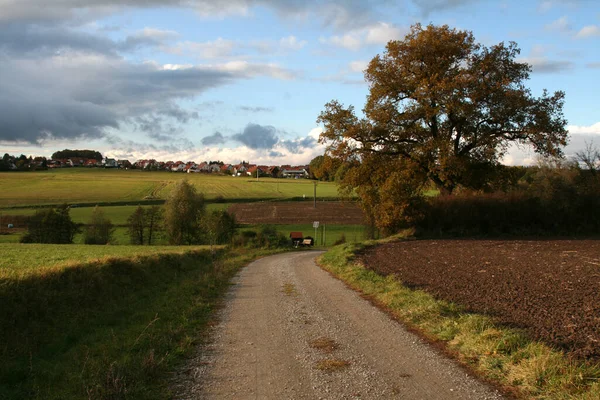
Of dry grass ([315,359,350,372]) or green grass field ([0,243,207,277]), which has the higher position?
dry grass ([315,359,350,372])

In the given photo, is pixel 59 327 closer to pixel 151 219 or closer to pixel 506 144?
pixel 506 144

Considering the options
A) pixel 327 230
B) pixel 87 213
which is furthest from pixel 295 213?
pixel 87 213

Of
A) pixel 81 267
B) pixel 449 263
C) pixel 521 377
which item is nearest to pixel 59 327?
pixel 81 267

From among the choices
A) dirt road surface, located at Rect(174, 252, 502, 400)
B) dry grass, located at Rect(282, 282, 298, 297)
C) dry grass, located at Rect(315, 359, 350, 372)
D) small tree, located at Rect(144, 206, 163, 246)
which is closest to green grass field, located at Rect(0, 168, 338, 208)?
small tree, located at Rect(144, 206, 163, 246)

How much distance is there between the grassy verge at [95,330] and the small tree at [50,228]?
42930mm

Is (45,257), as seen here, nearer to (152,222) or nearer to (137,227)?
(137,227)

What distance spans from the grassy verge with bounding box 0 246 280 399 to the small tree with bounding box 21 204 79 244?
42.9 meters

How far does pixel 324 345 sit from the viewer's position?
730cm

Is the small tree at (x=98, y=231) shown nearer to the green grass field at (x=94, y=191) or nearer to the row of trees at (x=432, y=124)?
the green grass field at (x=94, y=191)

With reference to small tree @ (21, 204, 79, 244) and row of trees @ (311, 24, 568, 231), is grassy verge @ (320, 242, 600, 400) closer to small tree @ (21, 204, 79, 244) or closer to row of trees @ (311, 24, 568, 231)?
row of trees @ (311, 24, 568, 231)

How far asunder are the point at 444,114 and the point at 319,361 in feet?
84.5

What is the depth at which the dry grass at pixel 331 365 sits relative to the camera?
612 cm

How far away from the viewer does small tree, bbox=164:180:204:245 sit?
5734 centimetres

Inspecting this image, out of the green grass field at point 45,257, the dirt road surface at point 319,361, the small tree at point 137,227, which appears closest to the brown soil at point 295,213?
the small tree at point 137,227
